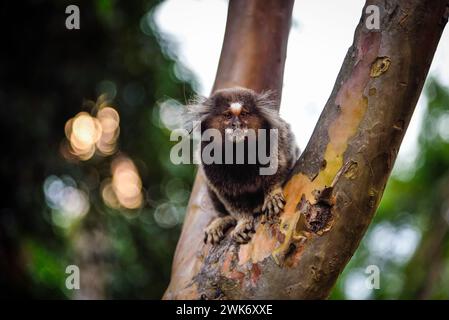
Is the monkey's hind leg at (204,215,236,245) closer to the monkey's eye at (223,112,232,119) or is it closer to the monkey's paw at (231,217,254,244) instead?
the monkey's paw at (231,217,254,244)

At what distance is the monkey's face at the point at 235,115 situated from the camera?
4.29 meters

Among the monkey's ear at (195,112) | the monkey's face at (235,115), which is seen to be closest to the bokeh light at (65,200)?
the monkey's ear at (195,112)

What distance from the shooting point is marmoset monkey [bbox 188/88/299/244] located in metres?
4.28

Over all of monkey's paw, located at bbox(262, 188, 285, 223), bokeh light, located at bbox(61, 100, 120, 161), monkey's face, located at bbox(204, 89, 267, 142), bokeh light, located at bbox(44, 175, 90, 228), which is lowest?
bokeh light, located at bbox(44, 175, 90, 228)

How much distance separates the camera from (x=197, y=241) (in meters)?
4.67

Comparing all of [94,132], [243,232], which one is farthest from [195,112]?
[94,132]

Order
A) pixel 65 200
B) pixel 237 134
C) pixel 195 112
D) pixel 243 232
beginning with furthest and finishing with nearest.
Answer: pixel 65 200 → pixel 195 112 → pixel 237 134 → pixel 243 232

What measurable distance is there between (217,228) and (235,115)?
0.95m

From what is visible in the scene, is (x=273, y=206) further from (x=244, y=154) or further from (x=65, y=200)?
(x=65, y=200)

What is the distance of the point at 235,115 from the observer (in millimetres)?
4324

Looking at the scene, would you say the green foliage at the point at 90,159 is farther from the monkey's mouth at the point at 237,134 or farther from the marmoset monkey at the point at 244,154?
the monkey's mouth at the point at 237,134

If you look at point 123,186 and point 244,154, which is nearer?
point 244,154

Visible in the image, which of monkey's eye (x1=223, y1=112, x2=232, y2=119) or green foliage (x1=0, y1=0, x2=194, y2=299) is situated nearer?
monkey's eye (x1=223, y1=112, x2=232, y2=119)

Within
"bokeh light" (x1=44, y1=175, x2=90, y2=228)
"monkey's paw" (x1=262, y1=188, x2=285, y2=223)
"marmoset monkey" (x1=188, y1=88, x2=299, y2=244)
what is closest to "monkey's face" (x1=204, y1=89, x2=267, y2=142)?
"marmoset monkey" (x1=188, y1=88, x2=299, y2=244)
